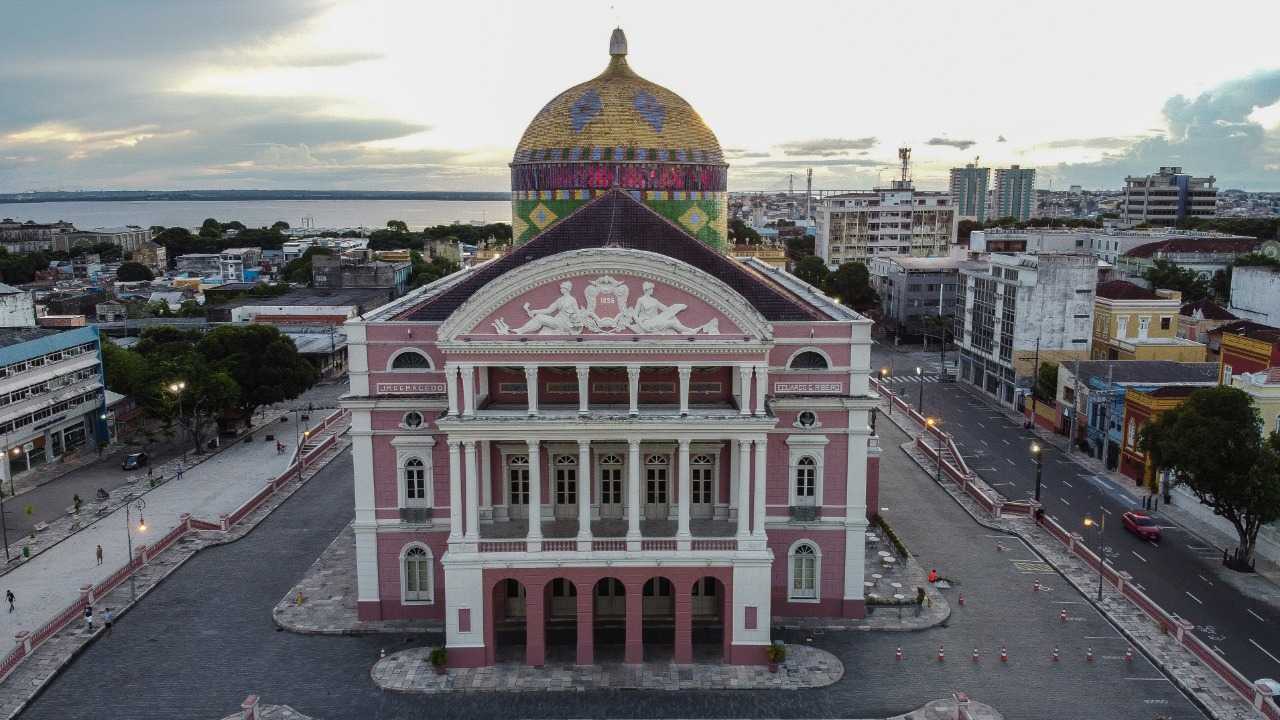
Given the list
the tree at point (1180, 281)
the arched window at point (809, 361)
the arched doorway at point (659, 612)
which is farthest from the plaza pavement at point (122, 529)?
the tree at point (1180, 281)

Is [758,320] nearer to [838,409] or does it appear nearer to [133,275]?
[838,409]

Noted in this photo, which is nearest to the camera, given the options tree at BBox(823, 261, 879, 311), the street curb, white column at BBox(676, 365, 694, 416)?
the street curb

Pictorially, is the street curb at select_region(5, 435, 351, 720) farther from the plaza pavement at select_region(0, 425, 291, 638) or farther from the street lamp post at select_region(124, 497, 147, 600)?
the plaza pavement at select_region(0, 425, 291, 638)

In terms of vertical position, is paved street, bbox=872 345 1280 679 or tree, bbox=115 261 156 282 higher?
tree, bbox=115 261 156 282

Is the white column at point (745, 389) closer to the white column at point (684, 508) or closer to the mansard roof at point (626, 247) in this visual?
the white column at point (684, 508)

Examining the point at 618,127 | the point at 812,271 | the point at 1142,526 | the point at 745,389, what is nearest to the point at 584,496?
the point at 745,389

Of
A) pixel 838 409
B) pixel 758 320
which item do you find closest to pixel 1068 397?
pixel 838 409

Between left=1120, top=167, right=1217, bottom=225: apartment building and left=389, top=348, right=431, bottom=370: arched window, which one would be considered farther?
left=1120, top=167, right=1217, bottom=225: apartment building

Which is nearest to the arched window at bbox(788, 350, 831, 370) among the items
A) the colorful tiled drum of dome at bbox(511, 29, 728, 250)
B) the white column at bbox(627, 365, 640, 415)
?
the white column at bbox(627, 365, 640, 415)
